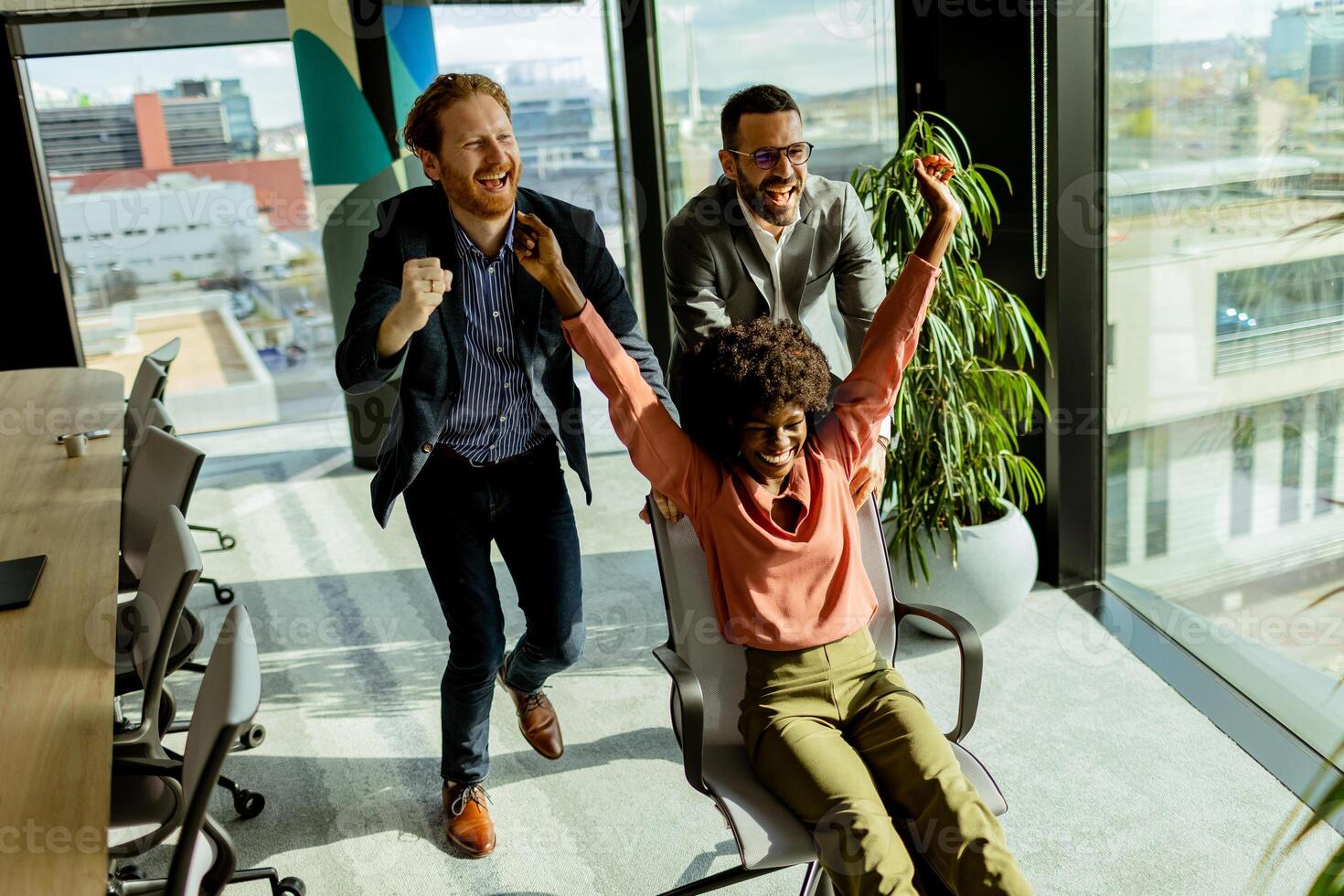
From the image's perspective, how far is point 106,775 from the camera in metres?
1.69

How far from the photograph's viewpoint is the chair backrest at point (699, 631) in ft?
7.25

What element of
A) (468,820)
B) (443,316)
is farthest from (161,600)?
(468,820)

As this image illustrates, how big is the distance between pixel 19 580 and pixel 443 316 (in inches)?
42.3

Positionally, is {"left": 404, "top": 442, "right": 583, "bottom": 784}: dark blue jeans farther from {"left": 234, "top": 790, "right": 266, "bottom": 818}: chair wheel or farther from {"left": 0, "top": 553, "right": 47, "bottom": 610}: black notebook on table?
{"left": 0, "top": 553, "right": 47, "bottom": 610}: black notebook on table

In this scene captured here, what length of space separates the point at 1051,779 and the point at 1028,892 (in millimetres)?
1116

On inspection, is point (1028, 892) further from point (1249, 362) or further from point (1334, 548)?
point (1249, 362)

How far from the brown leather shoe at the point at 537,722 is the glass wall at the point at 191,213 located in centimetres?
430

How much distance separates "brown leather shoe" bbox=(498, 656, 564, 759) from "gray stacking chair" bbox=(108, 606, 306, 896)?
0.66 m

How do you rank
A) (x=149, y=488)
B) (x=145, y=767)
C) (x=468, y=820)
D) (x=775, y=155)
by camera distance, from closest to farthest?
(x=145, y=767) < (x=775, y=155) < (x=468, y=820) < (x=149, y=488)

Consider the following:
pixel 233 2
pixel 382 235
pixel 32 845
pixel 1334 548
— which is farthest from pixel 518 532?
pixel 233 2

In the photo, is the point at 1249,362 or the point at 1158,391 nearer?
the point at 1249,362

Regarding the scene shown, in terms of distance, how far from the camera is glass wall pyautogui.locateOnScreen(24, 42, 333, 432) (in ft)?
20.5

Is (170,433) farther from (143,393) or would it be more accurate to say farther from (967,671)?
(967,671)

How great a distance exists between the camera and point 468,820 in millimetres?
2686
